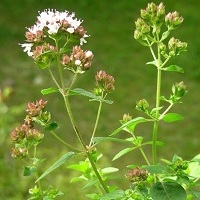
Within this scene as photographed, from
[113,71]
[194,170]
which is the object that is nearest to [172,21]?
[194,170]

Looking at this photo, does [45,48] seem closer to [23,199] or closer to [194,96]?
[23,199]

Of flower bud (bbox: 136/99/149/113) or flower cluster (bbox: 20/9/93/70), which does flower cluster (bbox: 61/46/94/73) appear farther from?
flower bud (bbox: 136/99/149/113)

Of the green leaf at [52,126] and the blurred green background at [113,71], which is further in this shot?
the blurred green background at [113,71]

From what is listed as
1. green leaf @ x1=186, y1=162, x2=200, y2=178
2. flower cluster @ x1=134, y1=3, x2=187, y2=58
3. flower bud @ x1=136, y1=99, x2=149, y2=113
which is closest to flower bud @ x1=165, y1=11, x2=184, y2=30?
flower cluster @ x1=134, y1=3, x2=187, y2=58

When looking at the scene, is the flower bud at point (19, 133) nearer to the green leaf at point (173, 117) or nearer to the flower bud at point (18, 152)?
the flower bud at point (18, 152)

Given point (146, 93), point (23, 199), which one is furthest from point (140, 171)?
point (146, 93)

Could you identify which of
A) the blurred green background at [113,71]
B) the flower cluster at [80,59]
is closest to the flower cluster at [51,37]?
the flower cluster at [80,59]

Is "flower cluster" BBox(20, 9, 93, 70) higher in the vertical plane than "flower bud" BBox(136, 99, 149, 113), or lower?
higher
